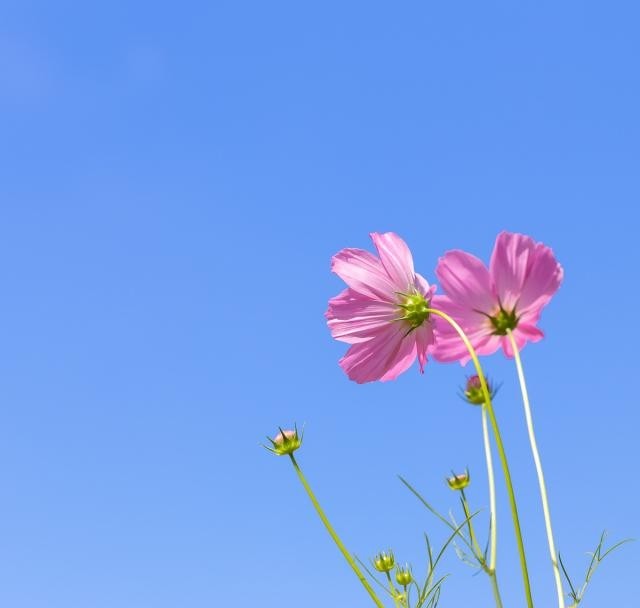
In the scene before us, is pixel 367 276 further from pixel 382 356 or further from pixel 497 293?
pixel 497 293

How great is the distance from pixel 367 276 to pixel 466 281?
0.25 meters

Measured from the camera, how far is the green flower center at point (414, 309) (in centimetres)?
113

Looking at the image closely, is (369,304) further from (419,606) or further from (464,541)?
(419,606)

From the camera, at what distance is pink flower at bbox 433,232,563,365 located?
87 cm

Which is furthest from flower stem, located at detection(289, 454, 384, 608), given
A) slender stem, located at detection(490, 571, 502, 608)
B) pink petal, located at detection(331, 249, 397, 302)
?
pink petal, located at detection(331, 249, 397, 302)

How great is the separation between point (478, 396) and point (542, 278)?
604 mm

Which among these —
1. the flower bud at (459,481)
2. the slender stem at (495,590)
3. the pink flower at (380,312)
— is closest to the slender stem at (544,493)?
the slender stem at (495,590)

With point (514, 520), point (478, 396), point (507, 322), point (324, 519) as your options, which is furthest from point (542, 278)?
point (478, 396)

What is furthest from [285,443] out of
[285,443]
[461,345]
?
[461,345]

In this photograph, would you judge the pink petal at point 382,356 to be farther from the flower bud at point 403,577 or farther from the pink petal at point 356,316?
the flower bud at point 403,577

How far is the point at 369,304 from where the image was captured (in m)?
1.18

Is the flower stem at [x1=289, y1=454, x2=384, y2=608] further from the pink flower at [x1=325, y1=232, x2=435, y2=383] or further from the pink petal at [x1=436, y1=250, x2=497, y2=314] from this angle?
the pink petal at [x1=436, y1=250, x2=497, y2=314]

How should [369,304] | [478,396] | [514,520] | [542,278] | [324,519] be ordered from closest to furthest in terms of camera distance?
[514,520]
[542,278]
[324,519]
[369,304]
[478,396]

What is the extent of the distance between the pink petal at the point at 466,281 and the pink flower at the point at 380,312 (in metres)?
0.18
